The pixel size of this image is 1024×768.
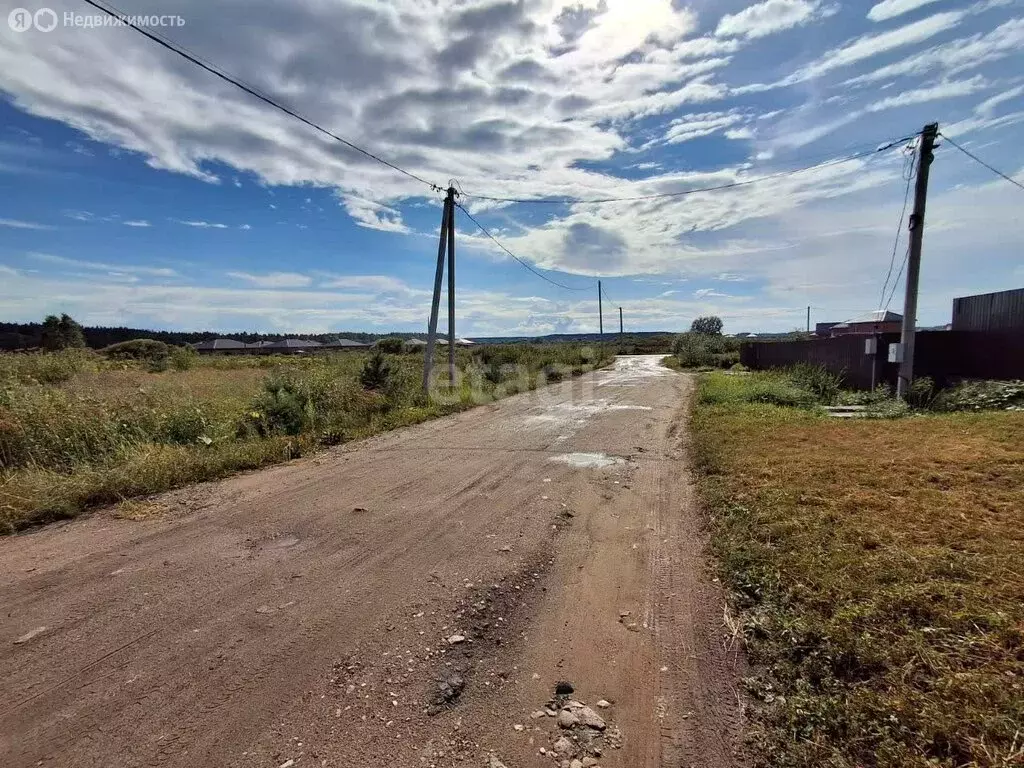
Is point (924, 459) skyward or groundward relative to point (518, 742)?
skyward

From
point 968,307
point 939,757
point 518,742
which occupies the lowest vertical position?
point 518,742

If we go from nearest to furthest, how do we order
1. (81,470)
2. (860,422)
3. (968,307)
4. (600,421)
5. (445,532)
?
(445,532)
(81,470)
(860,422)
(600,421)
(968,307)

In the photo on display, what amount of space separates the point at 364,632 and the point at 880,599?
2.93 meters

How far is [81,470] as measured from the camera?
5539mm

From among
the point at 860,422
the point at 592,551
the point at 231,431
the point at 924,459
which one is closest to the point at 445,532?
the point at 592,551

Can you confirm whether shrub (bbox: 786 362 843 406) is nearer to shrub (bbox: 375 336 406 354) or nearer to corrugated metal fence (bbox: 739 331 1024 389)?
corrugated metal fence (bbox: 739 331 1024 389)

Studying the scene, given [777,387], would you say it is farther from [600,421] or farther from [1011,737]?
[1011,737]

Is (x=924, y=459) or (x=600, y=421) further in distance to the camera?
(x=600, y=421)

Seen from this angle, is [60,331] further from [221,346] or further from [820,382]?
[820,382]

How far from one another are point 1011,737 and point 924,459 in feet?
16.0

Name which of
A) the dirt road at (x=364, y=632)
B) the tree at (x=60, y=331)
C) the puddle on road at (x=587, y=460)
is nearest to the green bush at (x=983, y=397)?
the puddle on road at (x=587, y=460)

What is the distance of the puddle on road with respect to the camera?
22.0ft

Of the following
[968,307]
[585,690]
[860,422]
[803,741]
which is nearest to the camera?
[803,741]

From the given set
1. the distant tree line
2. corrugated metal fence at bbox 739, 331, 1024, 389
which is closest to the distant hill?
the distant tree line
